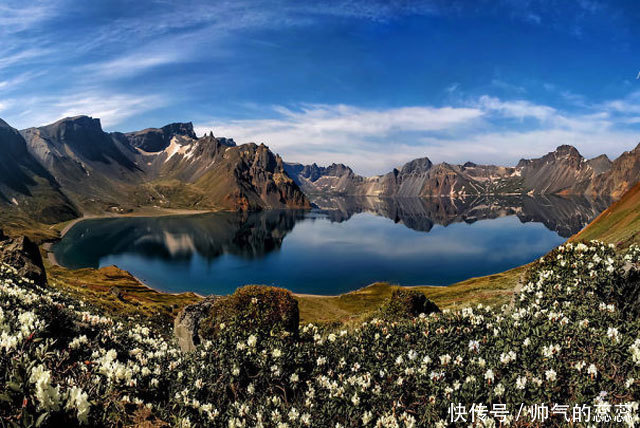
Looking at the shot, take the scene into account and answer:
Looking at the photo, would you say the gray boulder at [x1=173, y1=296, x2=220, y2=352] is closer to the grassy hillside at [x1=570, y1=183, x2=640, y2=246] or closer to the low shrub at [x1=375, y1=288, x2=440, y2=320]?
the low shrub at [x1=375, y1=288, x2=440, y2=320]

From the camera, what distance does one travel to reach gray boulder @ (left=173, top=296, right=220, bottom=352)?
73.8 feet

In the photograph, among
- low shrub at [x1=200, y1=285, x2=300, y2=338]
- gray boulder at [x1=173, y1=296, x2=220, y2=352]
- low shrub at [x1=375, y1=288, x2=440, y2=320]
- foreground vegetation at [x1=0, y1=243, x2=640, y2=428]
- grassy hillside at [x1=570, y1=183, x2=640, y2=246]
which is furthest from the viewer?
grassy hillside at [x1=570, y1=183, x2=640, y2=246]

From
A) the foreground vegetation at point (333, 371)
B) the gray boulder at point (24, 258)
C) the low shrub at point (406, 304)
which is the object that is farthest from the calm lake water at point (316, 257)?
the foreground vegetation at point (333, 371)

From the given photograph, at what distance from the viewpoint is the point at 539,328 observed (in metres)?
8.84

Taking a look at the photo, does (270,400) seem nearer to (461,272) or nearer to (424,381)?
(424,381)

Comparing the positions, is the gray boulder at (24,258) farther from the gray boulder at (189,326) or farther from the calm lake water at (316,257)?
the calm lake water at (316,257)

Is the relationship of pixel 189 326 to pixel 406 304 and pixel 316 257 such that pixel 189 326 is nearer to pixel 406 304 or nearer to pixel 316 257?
pixel 406 304

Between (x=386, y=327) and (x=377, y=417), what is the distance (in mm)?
4578

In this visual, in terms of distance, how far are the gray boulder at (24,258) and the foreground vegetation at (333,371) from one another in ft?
82.3

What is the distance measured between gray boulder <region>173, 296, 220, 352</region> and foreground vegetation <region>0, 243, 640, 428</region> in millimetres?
12549

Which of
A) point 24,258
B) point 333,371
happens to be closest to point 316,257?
point 24,258

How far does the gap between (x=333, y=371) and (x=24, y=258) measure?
3998cm

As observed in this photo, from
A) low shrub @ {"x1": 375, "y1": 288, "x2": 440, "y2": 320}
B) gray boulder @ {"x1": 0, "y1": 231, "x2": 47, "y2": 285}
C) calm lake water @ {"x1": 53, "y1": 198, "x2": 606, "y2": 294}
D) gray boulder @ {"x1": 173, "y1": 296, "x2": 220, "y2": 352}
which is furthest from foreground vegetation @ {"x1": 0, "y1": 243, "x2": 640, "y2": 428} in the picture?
calm lake water @ {"x1": 53, "y1": 198, "x2": 606, "y2": 294}

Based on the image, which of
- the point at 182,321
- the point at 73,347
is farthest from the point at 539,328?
the point at 182,321
